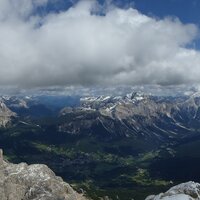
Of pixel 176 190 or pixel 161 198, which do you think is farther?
pixel 176 190

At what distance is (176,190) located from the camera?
620ft

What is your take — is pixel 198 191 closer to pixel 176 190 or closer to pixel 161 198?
pixel 176 190

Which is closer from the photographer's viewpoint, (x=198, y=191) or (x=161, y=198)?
(x=161, y=198)

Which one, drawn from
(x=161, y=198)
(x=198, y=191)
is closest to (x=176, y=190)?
(x=198, y=191)

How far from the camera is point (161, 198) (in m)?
164

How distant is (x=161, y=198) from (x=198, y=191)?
100 feet

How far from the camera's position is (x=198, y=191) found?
7377 inches

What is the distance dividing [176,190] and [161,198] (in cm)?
2700
